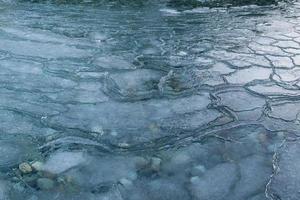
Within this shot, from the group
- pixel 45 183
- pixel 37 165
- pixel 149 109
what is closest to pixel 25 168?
pixel 37 165

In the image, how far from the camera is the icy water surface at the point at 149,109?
2340 millimetres

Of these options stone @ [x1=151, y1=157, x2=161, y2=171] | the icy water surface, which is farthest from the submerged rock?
stone @ [x1=151, y1=157, x2=161, y2=171]

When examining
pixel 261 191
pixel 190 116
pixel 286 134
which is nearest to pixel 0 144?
pixel 190 116

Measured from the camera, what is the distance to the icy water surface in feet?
7.68

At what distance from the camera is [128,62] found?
404cm

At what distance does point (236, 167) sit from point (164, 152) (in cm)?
46

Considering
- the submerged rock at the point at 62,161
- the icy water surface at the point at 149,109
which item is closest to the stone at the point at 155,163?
the icy water surface at the point at 149,109

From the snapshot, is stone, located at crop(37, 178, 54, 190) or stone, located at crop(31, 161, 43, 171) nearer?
stone, located at crop(37, 178, 54, 190)

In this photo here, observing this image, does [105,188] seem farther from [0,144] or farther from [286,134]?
[286,134]

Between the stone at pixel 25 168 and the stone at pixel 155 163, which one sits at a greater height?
the stone at pixel 25 168

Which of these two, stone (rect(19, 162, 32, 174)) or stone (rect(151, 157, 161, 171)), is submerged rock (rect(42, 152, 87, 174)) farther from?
stone (rect(151, 157, 161, 171))

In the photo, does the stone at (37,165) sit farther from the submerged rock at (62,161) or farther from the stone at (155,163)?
the stone at (155,163)

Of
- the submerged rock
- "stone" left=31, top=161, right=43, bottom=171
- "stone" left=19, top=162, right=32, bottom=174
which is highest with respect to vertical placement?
"stone" left=19, top=162, right=32, bottom=174

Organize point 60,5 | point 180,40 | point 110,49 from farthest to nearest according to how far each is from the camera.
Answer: point 60,5 < point 180,40 < point 110,49
